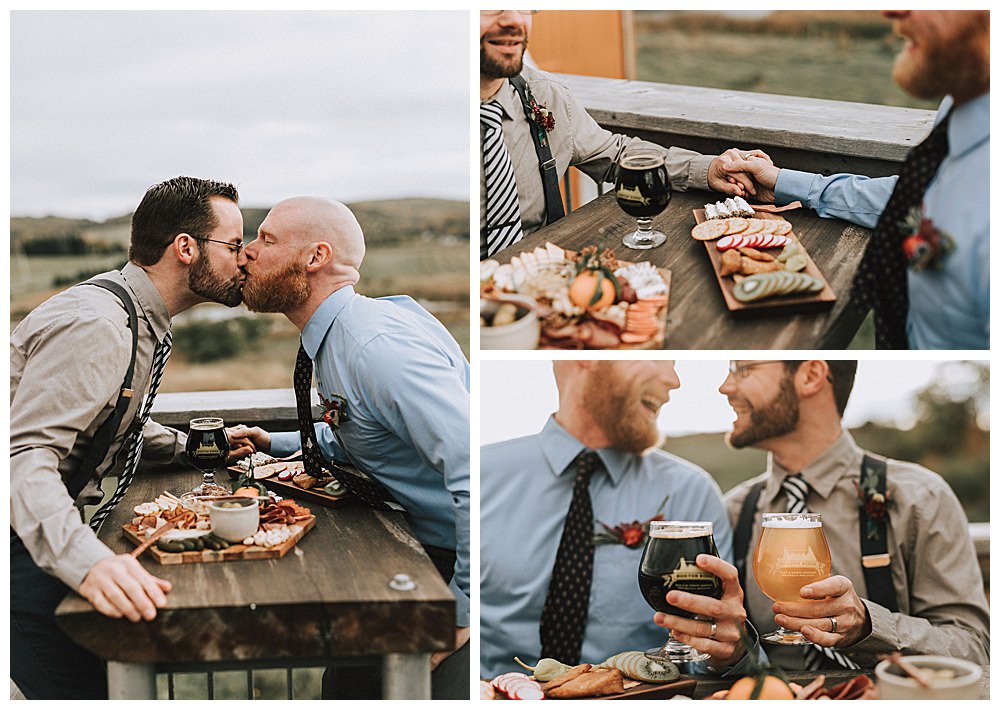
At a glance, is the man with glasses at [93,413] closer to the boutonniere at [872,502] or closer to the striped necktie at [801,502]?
the striped necktie at [801,502]

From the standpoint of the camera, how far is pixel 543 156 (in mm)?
2502

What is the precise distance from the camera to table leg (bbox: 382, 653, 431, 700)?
219 centimetres

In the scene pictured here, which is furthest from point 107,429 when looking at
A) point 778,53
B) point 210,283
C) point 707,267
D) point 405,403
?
point 778,53

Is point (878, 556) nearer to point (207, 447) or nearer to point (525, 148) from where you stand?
point (525, 148)

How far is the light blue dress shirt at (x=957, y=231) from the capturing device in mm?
2182

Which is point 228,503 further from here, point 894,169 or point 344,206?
point 894,169

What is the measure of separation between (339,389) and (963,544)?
5.46ft

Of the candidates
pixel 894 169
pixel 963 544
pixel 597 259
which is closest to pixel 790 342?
pixel 597 259

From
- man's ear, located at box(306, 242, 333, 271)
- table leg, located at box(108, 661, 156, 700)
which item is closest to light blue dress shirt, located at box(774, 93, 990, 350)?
man's ear, located at box(306, 242, 333, 271)

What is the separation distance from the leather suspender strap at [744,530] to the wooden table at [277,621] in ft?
3.02

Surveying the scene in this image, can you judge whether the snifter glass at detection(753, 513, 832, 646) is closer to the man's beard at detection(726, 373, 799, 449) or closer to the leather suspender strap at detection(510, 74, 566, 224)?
the man's beard at detection(726, 373, 799, 449)

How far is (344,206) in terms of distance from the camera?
9.12 ft

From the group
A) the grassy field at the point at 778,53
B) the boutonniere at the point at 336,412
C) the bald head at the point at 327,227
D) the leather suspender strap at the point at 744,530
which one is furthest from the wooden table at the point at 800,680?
the grassy field at the point at 778,53

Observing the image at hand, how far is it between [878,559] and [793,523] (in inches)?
15.4
